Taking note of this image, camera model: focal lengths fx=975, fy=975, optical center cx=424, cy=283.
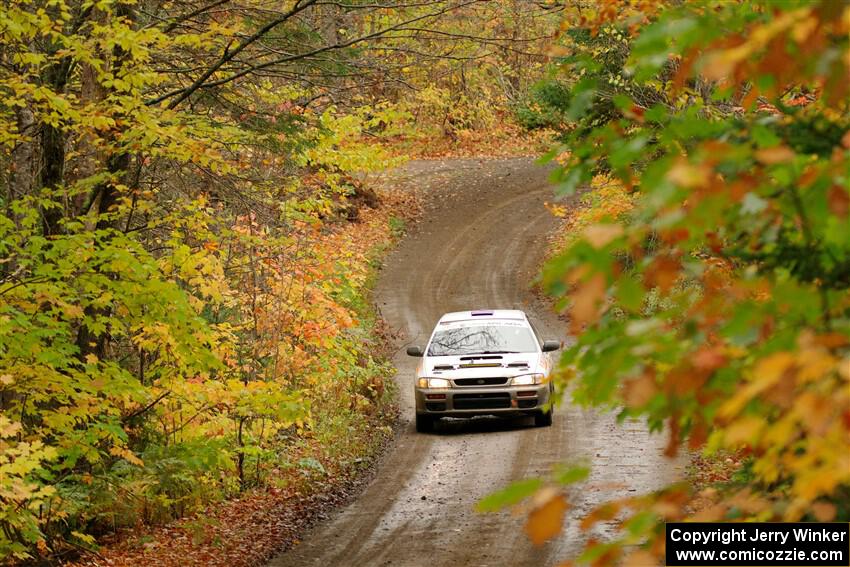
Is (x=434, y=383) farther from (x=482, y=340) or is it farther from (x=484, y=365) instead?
→ (x=482, y=340)

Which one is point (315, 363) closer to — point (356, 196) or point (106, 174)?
point (106, 174)

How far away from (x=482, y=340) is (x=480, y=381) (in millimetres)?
1046

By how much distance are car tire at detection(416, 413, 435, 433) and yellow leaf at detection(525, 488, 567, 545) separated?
42.1 ft

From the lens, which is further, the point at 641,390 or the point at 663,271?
the point at 663,271

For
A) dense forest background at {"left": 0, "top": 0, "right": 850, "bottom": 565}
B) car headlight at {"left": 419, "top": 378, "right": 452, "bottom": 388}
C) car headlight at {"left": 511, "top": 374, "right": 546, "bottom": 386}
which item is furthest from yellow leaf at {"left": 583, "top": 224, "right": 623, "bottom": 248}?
car headlight at {"left": 419, "top": 378, "right": 452, "bottom": 388}

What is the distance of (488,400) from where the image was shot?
49.1 feet

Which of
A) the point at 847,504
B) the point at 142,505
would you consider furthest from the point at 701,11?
the point at 142,505

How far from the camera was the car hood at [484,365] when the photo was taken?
14969 millimetres

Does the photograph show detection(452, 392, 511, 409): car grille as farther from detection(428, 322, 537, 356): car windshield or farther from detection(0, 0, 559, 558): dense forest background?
detection(0, 0, 559, 558): dense forest background

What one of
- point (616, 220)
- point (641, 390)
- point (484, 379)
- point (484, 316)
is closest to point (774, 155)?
point (641, 390)

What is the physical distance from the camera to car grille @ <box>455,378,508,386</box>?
49.1 ft

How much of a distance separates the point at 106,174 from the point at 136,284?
160 cm

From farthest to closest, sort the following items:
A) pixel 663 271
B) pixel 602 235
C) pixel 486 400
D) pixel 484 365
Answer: pixel 484 365, pixel 486 400, pixel 663 271, pixel 602 235

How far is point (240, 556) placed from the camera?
1012 centimetres
